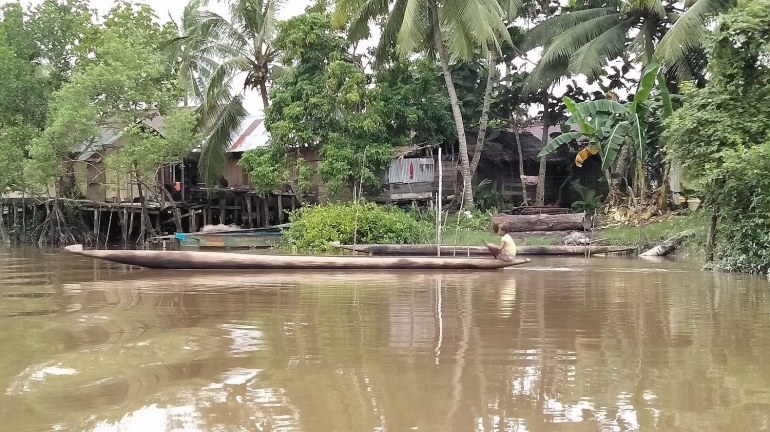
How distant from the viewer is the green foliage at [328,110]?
17.7 metres

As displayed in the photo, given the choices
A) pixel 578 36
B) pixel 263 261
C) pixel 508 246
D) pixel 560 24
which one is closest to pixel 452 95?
pixel 578 36

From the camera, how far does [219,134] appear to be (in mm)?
20422

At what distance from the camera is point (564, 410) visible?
326cm

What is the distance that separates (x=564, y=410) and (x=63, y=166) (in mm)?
21311

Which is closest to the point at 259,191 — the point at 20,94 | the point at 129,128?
the point at 129,128

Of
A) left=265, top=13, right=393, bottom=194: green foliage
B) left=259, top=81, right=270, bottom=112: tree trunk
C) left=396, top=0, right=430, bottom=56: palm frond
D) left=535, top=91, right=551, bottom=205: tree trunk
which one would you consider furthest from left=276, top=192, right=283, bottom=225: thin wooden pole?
left=535, top=91, right=551, bottom=205: tree trunk

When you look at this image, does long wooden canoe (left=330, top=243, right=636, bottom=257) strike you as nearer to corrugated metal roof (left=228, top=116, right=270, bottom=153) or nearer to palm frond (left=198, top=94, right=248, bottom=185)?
palm frond (left=198, top=94, right=248, bottom=185)

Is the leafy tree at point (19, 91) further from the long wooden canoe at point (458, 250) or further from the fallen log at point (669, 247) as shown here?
the fallen log at point (669, 247)

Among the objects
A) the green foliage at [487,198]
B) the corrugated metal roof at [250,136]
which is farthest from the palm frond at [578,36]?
the corrugated metal roof at [250,136]

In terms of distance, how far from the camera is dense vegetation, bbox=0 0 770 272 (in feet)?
54.0

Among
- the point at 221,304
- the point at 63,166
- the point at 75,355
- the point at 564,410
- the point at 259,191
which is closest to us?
the point at 564,410

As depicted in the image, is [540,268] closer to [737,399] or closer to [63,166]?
[737,399]

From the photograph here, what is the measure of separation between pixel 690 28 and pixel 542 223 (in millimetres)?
5736

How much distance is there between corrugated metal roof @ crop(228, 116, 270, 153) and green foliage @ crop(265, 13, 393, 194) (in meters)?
3.98
